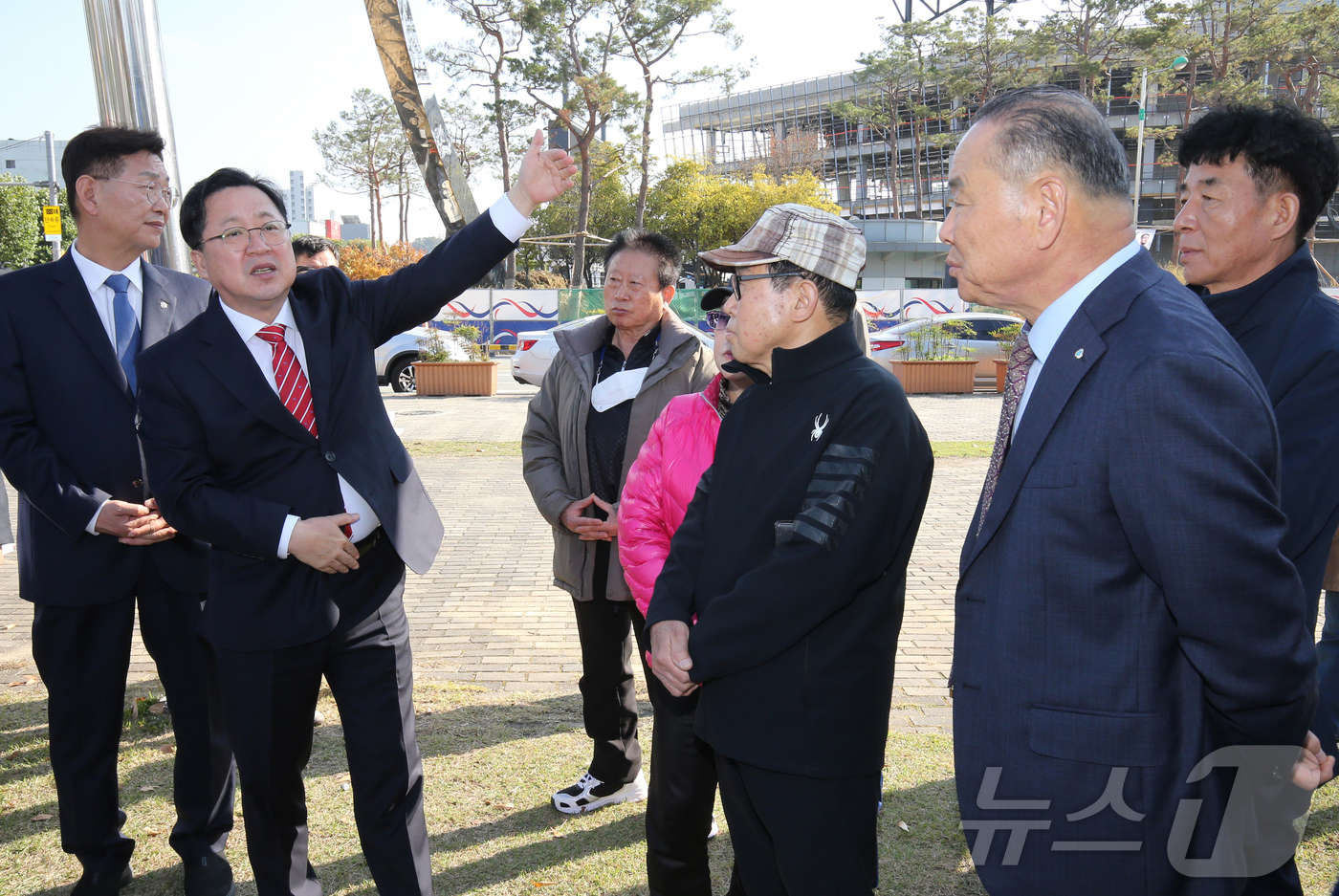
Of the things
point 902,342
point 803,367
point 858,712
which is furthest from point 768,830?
point 902,342

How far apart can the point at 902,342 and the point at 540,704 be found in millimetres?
16491

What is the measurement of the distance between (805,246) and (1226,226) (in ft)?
4.16

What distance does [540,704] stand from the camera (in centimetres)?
463

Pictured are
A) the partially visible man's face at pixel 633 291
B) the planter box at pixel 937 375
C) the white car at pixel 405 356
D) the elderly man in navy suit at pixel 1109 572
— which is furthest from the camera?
the planter box at pixel 937 375

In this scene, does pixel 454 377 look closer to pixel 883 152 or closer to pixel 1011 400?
pixel 1011 400

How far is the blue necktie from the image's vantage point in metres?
3.18

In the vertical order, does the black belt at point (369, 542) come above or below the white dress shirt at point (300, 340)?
below

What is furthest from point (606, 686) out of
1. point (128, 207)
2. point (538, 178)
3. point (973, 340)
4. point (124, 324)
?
point (973, 340)

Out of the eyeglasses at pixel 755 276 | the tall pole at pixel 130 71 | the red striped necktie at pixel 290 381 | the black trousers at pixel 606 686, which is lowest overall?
the black trousers at pixel 606 686

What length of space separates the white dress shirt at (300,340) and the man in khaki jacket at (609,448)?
2.80ft

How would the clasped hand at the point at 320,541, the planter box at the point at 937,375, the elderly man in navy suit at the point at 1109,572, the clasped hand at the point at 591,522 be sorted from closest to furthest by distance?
1. the elderly man in navy suit at the point at 1109,572
2. the clasped hand at the point at 320,541
3. the clasped hand at the point at 591,522
4. the planter box at the point at 937,375

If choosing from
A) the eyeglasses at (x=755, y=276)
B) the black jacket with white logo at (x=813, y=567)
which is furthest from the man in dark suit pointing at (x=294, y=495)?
the black jacket with white logo at (x=813, y=567)

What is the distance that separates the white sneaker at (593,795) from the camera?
3.61m

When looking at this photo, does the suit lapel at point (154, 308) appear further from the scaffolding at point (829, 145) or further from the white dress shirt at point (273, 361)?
the scaffolding at point (829, 145)
